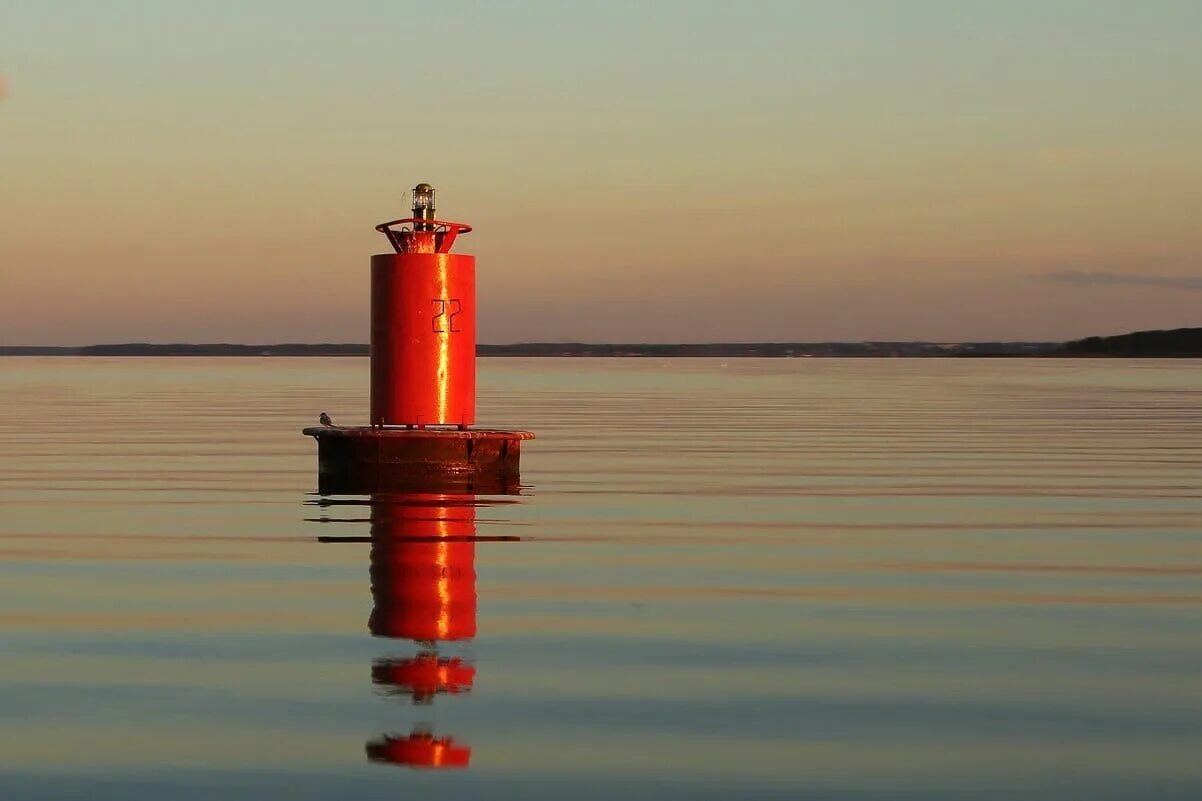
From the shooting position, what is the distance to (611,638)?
1253 cm

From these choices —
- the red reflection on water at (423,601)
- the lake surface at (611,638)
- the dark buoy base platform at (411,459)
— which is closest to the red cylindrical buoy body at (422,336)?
the dark buoy base platform at (411,459)

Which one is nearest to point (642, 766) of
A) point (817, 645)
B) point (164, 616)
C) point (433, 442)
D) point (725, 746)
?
point (725, 746)

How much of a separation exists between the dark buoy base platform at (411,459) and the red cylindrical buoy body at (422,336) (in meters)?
0.57

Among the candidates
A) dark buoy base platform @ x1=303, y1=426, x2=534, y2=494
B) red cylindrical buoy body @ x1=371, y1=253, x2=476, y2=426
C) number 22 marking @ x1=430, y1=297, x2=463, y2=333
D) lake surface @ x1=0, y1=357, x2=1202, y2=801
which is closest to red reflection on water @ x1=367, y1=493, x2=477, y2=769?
lake surface @ x1=0, y1=357, x2=1202, y2=801

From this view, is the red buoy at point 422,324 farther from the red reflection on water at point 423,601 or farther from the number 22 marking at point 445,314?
the red reflection on water at point 423,601

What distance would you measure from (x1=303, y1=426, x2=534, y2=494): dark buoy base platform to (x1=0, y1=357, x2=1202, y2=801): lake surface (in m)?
0.79

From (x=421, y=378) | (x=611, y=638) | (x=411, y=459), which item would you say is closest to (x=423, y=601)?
(x=611, y=638)

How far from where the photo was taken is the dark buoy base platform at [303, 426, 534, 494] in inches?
1017

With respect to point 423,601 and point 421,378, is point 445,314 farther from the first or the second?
point 423,601

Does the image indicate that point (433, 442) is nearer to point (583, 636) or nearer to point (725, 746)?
point (583, 636)

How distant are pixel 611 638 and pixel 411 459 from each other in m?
13.7

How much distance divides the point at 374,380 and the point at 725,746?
18.3 meters

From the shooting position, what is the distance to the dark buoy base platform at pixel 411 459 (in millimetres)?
25844

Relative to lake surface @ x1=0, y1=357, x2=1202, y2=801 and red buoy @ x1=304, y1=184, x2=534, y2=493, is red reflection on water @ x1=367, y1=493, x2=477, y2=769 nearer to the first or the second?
lake surface @ x1=0, y1=357, x2=1202, y2=801
